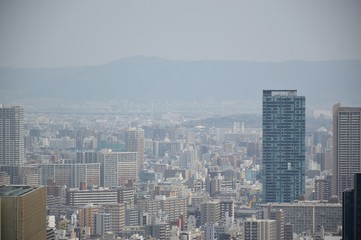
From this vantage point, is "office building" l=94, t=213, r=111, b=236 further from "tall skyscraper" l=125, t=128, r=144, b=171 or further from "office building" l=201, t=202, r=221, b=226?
"tall skyscraper" l=125, t=128, r=144, b=171

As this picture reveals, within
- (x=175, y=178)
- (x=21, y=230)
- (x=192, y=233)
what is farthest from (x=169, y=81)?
(x=21, y=230)

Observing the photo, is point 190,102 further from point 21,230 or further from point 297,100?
point 21,230

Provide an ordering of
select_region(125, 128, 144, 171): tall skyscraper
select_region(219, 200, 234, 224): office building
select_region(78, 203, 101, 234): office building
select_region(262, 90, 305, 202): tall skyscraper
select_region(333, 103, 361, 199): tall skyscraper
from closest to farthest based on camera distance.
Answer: select_region(333, 103, 361, 199): tall skyscraper
select_region(78, 203, 101, 234): office building
select_region(219, 200, 234, 224): office building
select_region(262, 90, 305, 202): tall skyscraper
select_region(125, 128, 144, 171): tall skyscraper

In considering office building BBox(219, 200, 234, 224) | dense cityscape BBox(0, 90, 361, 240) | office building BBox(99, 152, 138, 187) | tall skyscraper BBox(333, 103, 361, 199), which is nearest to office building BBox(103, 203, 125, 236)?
dense cityscape BBox(0, 90, 361, 240)

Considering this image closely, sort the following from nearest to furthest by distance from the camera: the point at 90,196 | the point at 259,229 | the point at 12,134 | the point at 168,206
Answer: the point at 259,229 < the point at 168,206 < the point at 90,196 < the point at 12,134

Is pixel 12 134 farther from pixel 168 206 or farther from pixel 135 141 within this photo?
pixel 168 206

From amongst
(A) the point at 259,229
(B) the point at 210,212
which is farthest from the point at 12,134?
(A) the point at 259,229

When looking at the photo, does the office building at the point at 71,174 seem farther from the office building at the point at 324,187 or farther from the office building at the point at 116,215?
the office building at the point at 324,187
